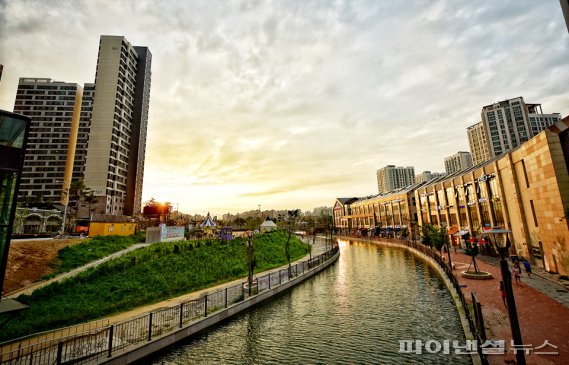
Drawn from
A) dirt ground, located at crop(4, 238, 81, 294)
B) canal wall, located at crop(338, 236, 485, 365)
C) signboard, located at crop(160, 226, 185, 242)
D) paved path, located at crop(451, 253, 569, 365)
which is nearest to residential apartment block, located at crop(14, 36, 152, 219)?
signboard, located at crop(160, 226, 185, 242)

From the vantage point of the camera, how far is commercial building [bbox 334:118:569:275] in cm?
2353

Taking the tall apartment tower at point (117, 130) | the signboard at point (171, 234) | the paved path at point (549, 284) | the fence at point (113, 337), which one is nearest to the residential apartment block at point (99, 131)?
the tall apartment tower at point (117, 130)

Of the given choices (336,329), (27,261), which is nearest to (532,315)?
(336,329)

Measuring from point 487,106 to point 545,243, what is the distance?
144 metres

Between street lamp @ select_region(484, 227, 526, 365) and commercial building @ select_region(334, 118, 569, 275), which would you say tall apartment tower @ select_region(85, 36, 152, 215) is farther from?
street lamp @ select_region(484, 227, 526, 365)

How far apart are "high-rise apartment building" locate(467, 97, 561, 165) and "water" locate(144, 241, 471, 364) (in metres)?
140

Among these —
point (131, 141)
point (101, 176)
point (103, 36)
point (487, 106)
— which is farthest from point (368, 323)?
point (487, 106)

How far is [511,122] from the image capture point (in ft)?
425

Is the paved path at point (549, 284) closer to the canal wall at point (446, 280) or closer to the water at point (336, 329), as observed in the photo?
the canal wall at point (446, 280)

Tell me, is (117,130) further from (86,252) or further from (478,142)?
(478,142)

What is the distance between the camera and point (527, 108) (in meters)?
133

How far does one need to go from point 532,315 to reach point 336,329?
426 inches

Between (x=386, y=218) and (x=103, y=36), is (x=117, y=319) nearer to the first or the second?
(x=386, y=218)

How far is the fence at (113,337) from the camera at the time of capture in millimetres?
11008
